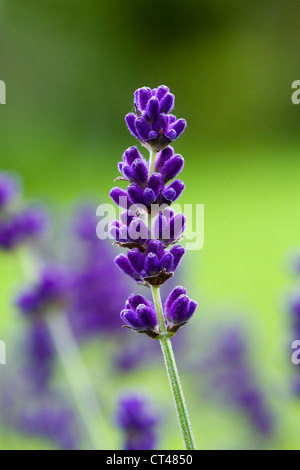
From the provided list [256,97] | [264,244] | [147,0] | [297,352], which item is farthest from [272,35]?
[297,352]

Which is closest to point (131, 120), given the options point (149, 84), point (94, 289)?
point (94, 289)

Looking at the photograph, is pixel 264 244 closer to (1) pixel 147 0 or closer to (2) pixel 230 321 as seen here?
(2) pixel 230 321

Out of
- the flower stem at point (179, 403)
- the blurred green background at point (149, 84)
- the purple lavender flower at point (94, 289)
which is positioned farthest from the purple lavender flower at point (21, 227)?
the blurred green background at point (149, 84)

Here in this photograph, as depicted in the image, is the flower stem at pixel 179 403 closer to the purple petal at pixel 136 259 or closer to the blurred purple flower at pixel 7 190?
the purple petal at pixel 136 259

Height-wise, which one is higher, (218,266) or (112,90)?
(112,90)

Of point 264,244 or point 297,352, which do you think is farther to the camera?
point 264,244

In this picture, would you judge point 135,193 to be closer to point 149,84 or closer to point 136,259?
point 136,259
